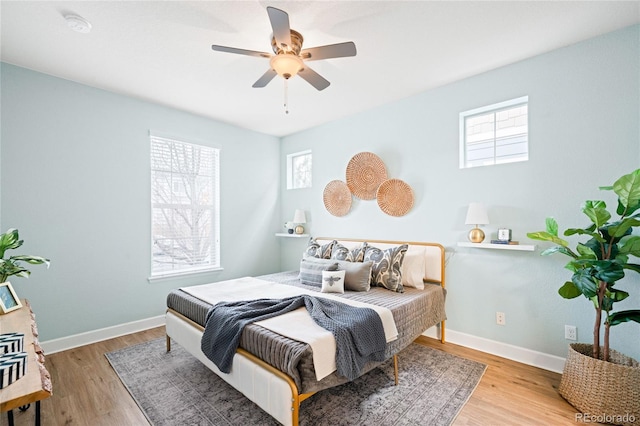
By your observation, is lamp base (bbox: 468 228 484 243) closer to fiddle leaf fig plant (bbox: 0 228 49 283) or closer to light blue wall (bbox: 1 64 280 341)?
light blue wall (bbox: 1 64 280 341)

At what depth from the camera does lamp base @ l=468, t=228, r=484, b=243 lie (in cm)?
290

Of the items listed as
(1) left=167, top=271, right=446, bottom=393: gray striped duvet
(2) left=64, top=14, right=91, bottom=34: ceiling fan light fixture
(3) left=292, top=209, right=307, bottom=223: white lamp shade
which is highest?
(2) left=64, top=14, right=91, bottom=34: ceiling fan light fixture

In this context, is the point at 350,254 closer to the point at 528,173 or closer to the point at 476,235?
the point at 476,235

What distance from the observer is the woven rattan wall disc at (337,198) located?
420 centimetres

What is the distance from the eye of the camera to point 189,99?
358 centimetres

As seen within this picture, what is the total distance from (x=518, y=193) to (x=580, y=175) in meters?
0.46

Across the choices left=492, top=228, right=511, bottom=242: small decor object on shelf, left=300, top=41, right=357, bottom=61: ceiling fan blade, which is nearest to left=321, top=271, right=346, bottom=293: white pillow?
left=492, top=228, right=511, bottom=242: small decor object on shelf

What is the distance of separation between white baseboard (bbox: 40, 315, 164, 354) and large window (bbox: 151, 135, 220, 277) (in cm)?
61

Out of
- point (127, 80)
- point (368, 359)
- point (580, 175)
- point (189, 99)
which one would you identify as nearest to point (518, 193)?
point (580, 175)

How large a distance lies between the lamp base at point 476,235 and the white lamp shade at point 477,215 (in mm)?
126

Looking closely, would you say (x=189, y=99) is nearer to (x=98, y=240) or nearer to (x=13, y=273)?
(x=98, y=240)

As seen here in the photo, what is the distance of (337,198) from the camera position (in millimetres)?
4324

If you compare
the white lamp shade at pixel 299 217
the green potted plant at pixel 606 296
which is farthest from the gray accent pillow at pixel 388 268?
the white lamp shade at pixel 299 217

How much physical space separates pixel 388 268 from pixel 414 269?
0.32 metres
